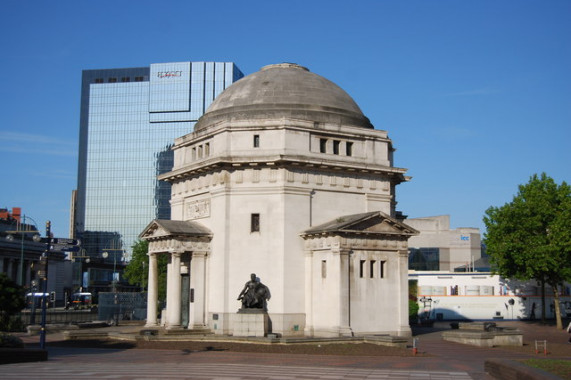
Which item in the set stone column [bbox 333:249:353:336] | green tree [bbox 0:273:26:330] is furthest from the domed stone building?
green tree [bbox 0:273:26:330]

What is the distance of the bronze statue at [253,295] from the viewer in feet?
148

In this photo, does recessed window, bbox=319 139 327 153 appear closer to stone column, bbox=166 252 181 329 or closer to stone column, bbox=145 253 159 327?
stone column, bbox=166 252 181 329

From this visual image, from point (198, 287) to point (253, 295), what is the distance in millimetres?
4916

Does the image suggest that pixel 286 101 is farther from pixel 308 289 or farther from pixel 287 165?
pixel 308 289

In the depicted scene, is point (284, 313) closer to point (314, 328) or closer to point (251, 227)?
point (314, 328)

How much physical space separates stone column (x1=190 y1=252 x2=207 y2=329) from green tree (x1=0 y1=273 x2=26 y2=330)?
1400 centimetres

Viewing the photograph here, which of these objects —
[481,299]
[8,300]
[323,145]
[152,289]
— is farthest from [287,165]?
[481,299]

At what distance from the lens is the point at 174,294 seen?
47812mm

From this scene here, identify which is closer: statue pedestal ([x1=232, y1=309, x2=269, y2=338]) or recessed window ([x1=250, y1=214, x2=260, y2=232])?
statue pedestal ([x1=232, y1=309, x2=269, y2=338])

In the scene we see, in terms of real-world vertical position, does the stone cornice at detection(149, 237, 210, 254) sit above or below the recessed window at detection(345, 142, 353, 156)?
below

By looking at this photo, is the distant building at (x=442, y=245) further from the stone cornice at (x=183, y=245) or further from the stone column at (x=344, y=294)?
the stone column at (x=344, y=294)

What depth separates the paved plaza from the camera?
2633 centimetres

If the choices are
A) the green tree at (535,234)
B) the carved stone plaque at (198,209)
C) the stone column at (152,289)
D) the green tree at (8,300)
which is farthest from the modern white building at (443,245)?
the green tree at (8,300)

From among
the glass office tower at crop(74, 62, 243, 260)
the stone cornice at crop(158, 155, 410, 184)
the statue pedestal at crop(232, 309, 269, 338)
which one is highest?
the glass office tower at crop(74, 62, 243, 260)
